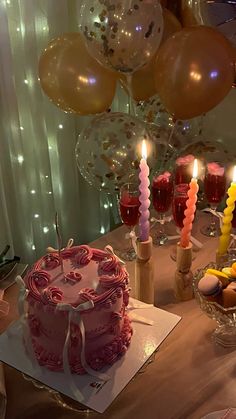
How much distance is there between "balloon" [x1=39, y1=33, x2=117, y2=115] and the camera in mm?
1534

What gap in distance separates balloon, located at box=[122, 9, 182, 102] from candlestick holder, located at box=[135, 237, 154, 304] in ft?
2.22

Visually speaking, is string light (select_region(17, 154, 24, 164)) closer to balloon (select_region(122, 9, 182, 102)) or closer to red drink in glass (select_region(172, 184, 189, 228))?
balloon (select_region(122, 9, 182, 102))

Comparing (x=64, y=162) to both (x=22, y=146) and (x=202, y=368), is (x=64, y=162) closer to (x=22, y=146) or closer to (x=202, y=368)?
(x=22, y=146)

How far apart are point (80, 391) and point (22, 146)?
3.59ft

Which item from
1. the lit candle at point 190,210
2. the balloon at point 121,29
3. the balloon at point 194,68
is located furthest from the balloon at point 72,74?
the lit candle at point 190,210

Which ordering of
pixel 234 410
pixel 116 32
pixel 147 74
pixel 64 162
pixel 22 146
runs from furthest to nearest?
pixel 64 162 → pixel 22 146 → pixel 147 74 → pixel 116 32 → pixel 234 410

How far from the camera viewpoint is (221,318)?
43.5 inches

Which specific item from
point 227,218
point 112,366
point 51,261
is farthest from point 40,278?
point 227,218

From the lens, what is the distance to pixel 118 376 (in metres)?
0.97

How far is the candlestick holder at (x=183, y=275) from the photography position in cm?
123

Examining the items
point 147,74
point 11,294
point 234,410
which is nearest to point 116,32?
point 147,74

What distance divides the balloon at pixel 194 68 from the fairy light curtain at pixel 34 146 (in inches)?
19.0

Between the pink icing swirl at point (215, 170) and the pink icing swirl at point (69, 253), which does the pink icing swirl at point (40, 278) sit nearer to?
the pink icing swirl at point (69, 253)

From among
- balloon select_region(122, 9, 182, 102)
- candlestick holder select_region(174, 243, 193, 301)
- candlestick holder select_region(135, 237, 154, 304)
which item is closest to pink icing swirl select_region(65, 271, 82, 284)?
candlestick holder select_region(135, 237, 154, 304)
